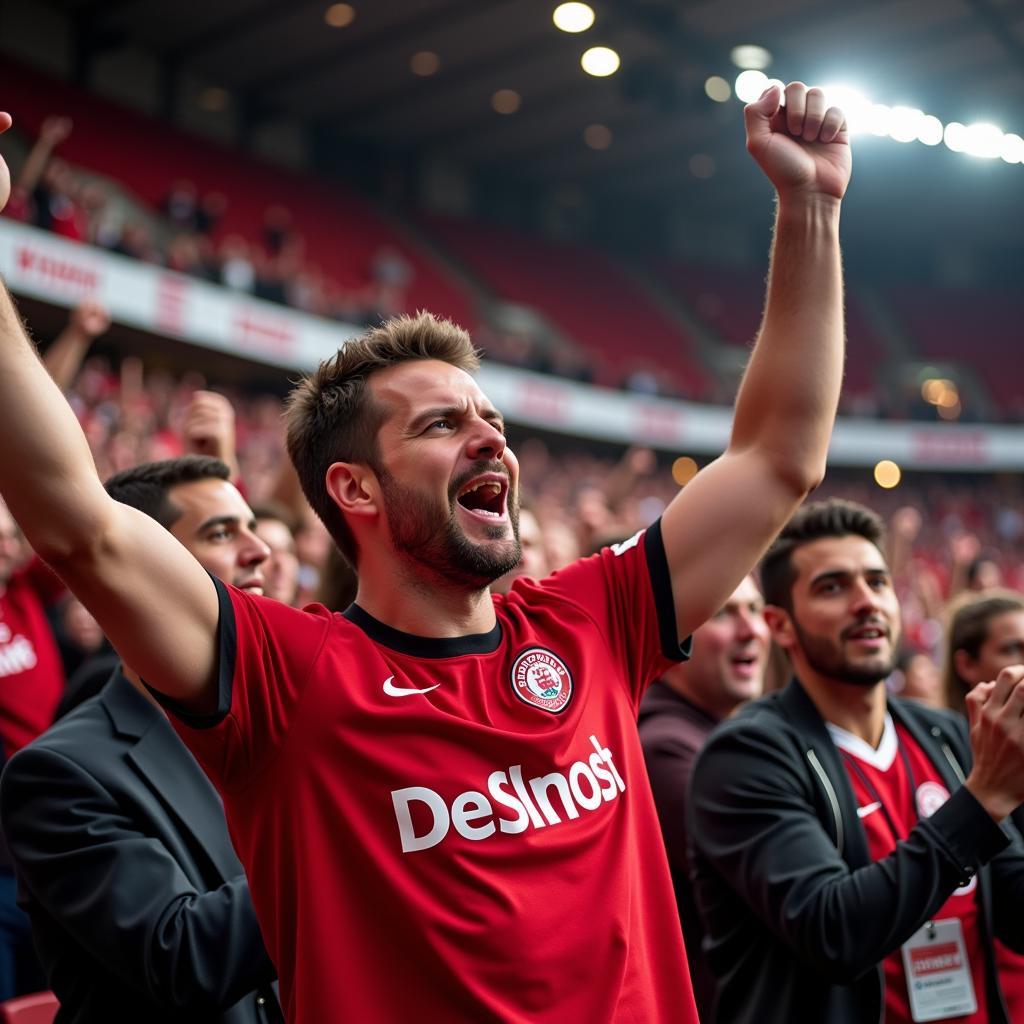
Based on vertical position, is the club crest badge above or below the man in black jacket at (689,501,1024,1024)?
above

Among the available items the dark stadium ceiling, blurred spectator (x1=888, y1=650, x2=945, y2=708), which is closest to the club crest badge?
blurred spectator (x1=888, y1=650, x2=945, y2=708)

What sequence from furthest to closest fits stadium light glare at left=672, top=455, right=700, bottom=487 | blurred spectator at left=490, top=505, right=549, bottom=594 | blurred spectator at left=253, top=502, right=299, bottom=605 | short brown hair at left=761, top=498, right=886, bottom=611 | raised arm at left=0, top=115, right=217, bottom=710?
stadium light glare at left=672, top=455, right=700, bottom=487, blurred spectator at left=490, top=505, right=549, bottom=594, blurred spectator at left=253, top=502, right=299, bottom=605, short brown hair at left=761, top=498, right=886, bottom=611, raised arm at left=0, top=115, right=217, bottom=710

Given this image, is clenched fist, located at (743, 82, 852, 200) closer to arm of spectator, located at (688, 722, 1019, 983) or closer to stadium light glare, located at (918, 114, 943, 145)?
arm of spectator, located at (688, 722, 1019, 983)

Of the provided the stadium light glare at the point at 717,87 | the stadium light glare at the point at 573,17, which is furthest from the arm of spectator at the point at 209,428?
the stadium light glare at the point at 573,17

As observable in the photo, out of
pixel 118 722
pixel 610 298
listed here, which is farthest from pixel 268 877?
pixel 610 298

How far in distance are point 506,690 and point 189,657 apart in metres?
0.44

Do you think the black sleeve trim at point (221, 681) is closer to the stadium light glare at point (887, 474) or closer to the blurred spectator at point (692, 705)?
the blurred spectator at point (692, 705)

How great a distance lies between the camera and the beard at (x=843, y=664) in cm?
240

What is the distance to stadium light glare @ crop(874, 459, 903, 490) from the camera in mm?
23609

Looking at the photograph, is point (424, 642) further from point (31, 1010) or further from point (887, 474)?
point (887, 474)

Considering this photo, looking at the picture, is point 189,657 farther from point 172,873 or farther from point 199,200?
point 199,200

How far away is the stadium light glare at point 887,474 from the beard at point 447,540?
75.3 ft

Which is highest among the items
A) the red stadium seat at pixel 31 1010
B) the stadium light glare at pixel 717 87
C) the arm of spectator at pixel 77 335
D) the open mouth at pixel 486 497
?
the stadium light glare at pixel 717 87

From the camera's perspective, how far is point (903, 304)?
26.6 metres
